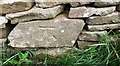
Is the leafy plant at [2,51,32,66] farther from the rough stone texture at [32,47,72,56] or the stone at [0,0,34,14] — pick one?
the stone at [0,0,34,14]

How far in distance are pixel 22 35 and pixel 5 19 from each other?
175mm

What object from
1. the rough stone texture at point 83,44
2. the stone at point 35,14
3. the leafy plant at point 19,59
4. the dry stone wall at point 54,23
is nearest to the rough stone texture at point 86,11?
the dry stone wall at point 54,23

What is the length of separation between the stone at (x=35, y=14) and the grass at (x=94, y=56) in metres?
0.27

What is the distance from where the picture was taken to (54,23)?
202 cm

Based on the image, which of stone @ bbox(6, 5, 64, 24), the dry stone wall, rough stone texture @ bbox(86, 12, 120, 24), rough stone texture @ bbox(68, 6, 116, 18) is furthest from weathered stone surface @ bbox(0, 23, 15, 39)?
rough stone texture @ bbox(86, 12, 120, 24)

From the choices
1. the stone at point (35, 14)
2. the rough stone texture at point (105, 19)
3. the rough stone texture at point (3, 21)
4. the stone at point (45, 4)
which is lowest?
the rough stone texture at point (105, 19)

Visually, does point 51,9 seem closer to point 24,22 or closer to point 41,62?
point 24,22

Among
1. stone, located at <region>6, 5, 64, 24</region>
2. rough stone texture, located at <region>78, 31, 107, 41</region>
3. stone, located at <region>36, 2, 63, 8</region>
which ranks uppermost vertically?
stone, located at <region>36, 2, 63, 8</region>

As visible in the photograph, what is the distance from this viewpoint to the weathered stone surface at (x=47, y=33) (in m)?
2.02

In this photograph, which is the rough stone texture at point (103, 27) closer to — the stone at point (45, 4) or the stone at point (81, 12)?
the stone at point (81, 12)

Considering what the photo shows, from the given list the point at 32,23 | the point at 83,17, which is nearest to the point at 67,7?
the point at 83,17

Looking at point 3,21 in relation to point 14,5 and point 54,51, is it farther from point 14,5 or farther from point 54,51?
point 54,51

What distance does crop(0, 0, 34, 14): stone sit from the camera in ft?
6.48

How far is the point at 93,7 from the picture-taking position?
6.67 ft
